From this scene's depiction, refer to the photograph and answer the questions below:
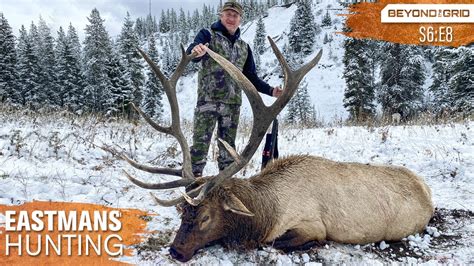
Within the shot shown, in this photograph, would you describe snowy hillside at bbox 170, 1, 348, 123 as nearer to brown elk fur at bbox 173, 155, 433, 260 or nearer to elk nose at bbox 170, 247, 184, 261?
A: brown elk fur at bbox 173, 155, 433, 260

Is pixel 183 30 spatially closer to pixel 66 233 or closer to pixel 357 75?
pixel 357 75

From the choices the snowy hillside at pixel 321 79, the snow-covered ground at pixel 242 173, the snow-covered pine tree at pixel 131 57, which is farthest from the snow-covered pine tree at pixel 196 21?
the snow-covered ground at pixel 242 173

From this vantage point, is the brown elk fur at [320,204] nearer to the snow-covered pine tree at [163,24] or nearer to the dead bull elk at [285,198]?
the dead bull elk at [285,198]

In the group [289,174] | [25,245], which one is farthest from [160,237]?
[289,174]

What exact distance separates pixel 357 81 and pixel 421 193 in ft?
87.9

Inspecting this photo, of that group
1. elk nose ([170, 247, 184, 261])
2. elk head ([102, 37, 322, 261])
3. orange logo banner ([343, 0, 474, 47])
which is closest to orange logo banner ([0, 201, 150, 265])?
elk nose ([170, 247, 184, 261])

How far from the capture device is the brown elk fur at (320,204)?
408 centimetres

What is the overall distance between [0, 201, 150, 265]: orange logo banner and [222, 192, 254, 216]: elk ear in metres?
1.11

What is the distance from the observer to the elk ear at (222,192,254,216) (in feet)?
12.4

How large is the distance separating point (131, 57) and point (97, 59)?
3.40 m

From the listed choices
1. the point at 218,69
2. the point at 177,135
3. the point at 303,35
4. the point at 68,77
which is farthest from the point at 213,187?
the point at 303,35

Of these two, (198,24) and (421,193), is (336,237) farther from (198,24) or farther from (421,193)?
(198,24)

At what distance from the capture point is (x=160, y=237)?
4188mm

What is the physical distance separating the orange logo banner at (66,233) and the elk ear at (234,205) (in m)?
1.11
